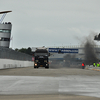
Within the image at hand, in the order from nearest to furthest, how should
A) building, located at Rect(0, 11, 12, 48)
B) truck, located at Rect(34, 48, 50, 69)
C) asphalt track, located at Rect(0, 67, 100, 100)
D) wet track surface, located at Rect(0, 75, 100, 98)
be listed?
asphalt track, located at Rect(0, 67, 100, 100), wet track surface, located at Rect(0, 75, 100, 98), truck, located at Rect(34, 48, 50, 69), building, located at Rect(0, 11, 12, 48)

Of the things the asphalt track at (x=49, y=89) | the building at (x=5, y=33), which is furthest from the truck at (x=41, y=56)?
the building at (x=5, y=33)

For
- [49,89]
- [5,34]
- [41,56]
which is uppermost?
[5,34]

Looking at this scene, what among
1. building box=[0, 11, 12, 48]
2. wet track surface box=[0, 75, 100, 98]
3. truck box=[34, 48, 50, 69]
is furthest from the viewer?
building box=[0, 11, 12, 48]

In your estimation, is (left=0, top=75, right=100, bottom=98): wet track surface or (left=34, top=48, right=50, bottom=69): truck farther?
(left=34, top=48, right=50, bottom=69): truck

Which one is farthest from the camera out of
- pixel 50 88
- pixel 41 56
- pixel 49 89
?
pixel 41 56

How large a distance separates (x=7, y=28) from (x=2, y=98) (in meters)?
103

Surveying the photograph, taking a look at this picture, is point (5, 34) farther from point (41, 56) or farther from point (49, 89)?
point (49, 89)

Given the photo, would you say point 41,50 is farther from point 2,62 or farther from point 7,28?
point 7,28

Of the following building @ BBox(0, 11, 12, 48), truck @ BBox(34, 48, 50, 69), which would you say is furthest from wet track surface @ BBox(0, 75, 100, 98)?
building @ BBox(0, 11, 12, 48)

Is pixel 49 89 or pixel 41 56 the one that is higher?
pixel 41 56

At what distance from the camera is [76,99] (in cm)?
753

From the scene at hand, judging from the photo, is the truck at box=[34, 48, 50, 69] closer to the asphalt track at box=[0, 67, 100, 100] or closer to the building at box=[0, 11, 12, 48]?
the asphalt track at box=[0, 67, 100, 100]

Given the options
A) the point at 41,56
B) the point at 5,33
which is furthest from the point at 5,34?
the point at 41,56

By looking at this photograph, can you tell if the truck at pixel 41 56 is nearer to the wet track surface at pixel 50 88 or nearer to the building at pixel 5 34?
the wet track surface at pixel 50 88
